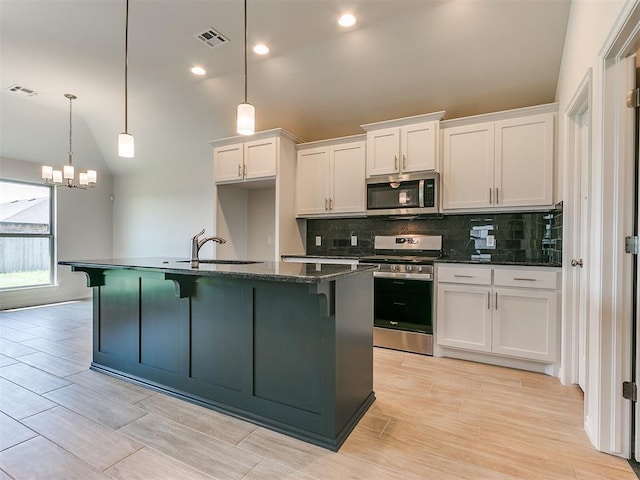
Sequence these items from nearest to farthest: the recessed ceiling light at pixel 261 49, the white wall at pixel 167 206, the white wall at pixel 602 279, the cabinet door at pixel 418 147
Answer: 1. the white wall at pixel 602 279
2. the recessed ceiling light at pixel 261 49
3. the cabinet door at pixel 418 147
4. the white wall at pixel 167 206

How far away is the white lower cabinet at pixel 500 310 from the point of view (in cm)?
279

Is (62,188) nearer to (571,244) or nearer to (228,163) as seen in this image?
(228,163)

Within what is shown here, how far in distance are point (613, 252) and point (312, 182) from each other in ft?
10.2

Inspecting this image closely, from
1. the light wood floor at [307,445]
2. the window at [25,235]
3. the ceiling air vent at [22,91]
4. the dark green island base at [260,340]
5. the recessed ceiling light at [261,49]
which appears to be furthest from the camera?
the window at [25,235]

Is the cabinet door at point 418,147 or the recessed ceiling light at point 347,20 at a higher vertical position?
the recessed ceiling light at point 347,20

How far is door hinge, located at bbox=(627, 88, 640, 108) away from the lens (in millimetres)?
1684

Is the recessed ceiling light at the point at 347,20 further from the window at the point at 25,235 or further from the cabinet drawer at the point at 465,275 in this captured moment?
the window at the point at 25,235

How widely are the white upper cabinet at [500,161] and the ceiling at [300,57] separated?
0.44 meters

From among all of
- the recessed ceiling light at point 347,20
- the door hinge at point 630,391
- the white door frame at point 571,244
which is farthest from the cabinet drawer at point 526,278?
the recessed ceiling light at point 347,20

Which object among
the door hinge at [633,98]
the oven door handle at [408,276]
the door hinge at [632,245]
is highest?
the door hinge at [633,98]

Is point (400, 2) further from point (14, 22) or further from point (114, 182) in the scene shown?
point (114, 182)

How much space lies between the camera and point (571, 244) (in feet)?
8.48

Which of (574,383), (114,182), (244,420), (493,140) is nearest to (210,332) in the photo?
(244,420)

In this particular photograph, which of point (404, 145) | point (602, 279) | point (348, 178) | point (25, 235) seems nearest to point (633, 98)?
point (602, 279)
